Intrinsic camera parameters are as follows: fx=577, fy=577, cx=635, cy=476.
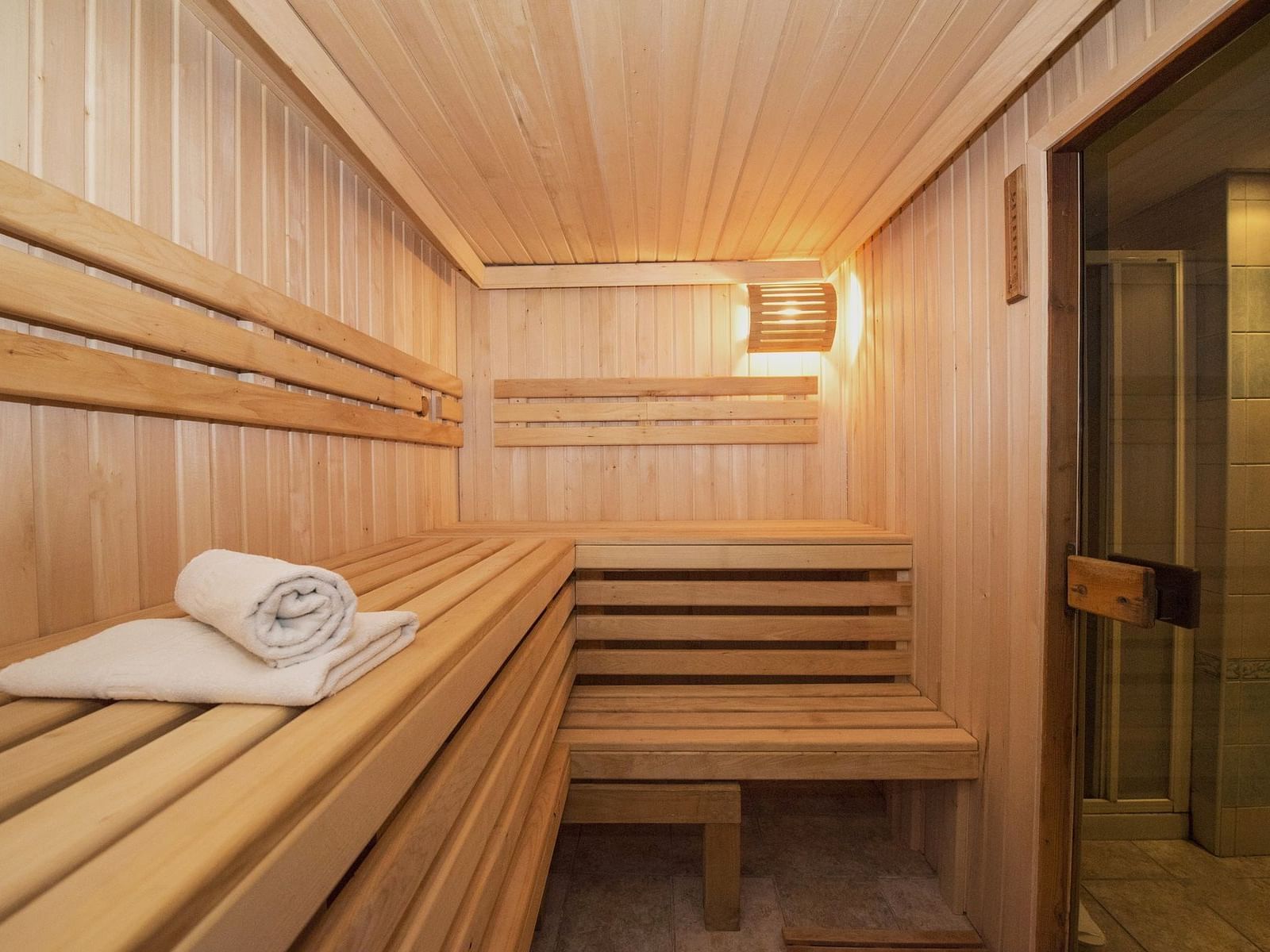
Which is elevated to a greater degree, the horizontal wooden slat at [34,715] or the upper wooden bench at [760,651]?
the horizontal wooden slat at [34,715]

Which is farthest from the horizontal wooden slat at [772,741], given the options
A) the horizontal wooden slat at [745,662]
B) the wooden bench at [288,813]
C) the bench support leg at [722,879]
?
the wooden bench at [288,813]

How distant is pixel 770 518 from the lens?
10.3ft

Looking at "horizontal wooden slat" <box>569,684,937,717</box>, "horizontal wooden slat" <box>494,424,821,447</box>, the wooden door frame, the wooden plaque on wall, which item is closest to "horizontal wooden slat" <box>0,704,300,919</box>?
"horizontal wooden slat" <box>569,684,937,717</box>

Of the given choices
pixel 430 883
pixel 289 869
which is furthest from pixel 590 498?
pixel 289 869

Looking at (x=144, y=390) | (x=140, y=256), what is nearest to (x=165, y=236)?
(x=140, y=256)

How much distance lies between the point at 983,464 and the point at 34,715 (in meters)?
2.15

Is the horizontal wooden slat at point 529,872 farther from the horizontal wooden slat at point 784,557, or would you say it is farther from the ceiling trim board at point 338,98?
the ceiling trim board at point 338,98

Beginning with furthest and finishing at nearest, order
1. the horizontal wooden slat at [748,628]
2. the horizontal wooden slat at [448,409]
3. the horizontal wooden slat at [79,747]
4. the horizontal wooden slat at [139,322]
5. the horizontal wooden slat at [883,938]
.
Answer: the horizontal wooden slat at [448,409] < the horizontal wooden slat at [748,628] < the horizontal wooden slat at [883,938] < the horizontal wooden slat at [139,322] < the horizontal wooden slat at [79,747]

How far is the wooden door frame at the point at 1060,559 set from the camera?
1482 millimetres

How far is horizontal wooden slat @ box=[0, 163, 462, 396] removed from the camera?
39.3 inches

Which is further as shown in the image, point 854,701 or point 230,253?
point 854,701

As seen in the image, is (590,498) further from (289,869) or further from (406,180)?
(289,869)

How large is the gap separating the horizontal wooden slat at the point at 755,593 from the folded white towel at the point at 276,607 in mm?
1513

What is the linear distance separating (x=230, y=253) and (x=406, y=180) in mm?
807
